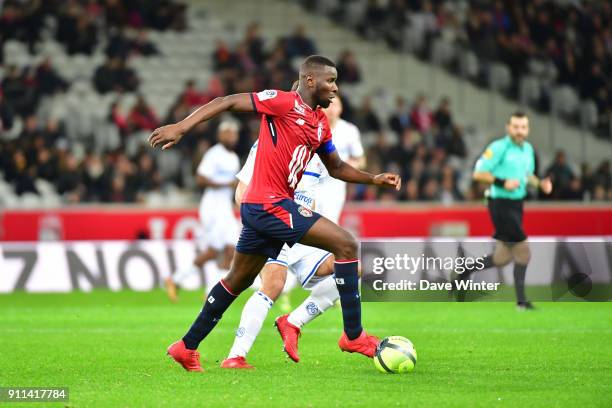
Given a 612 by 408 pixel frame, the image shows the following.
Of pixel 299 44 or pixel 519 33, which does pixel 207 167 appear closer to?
pixel 299 44

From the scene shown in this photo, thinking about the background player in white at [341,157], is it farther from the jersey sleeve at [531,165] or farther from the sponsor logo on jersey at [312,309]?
the sponsor logo on jersey at [312,309]

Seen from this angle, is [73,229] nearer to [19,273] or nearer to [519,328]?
[19,273]

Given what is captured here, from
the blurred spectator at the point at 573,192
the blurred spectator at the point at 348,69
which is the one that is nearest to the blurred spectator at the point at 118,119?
the blurred spectator at the point at 348,69

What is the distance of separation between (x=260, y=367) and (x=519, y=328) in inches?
159

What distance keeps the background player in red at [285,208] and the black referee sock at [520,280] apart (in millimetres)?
5478

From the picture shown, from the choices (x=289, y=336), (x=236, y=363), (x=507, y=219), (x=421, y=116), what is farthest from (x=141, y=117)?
(x=236, y=363)

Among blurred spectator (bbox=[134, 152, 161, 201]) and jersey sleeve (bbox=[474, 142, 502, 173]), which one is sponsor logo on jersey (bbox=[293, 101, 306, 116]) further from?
blurred spectator (bbox=[134, 152, 161, 201])

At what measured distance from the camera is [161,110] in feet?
83.7

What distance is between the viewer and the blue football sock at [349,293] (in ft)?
27.8

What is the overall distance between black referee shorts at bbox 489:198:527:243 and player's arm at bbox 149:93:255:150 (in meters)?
6.97

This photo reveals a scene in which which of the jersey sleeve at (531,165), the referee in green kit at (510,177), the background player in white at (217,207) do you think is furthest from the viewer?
the background player in white at (217,207)

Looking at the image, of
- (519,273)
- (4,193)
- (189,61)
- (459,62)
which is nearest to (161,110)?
(189,61)

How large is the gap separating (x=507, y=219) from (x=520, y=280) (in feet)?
2.89

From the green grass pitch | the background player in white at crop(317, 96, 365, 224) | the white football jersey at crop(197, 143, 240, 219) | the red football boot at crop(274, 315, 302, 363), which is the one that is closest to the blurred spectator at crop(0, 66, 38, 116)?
the white football jersey at crop(197, 143, 240, 219)
